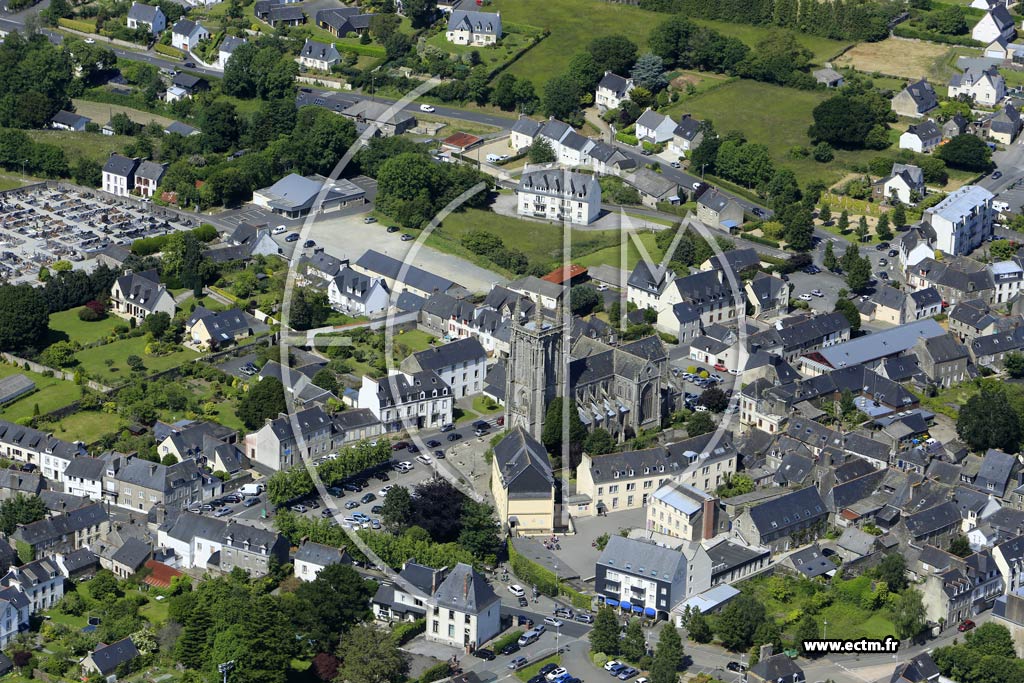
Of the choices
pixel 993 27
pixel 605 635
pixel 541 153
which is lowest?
pixel 605 635

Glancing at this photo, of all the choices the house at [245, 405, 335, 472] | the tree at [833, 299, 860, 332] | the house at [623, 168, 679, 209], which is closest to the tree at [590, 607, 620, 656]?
the house at [245, 405, 335, 472]

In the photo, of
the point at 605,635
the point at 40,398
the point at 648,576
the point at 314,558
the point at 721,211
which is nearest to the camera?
the point at 605,635

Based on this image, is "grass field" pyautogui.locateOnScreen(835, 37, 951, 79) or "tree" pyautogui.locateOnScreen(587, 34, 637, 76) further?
"grass field" pyautogui.locateOnScreen(835, 37, 951, 79)

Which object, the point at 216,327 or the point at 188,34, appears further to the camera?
the point at 188,34

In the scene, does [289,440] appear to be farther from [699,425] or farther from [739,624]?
[739,624]

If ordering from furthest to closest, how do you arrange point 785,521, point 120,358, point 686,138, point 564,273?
point 686,138 < point 564,273 < point 120,358 < point 785,521

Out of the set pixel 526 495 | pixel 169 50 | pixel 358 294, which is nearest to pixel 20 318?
pixel 358 294

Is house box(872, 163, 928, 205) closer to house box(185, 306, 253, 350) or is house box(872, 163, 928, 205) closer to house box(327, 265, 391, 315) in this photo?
house box(327, 265, 391, 315)

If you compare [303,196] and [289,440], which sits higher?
[303,196]
